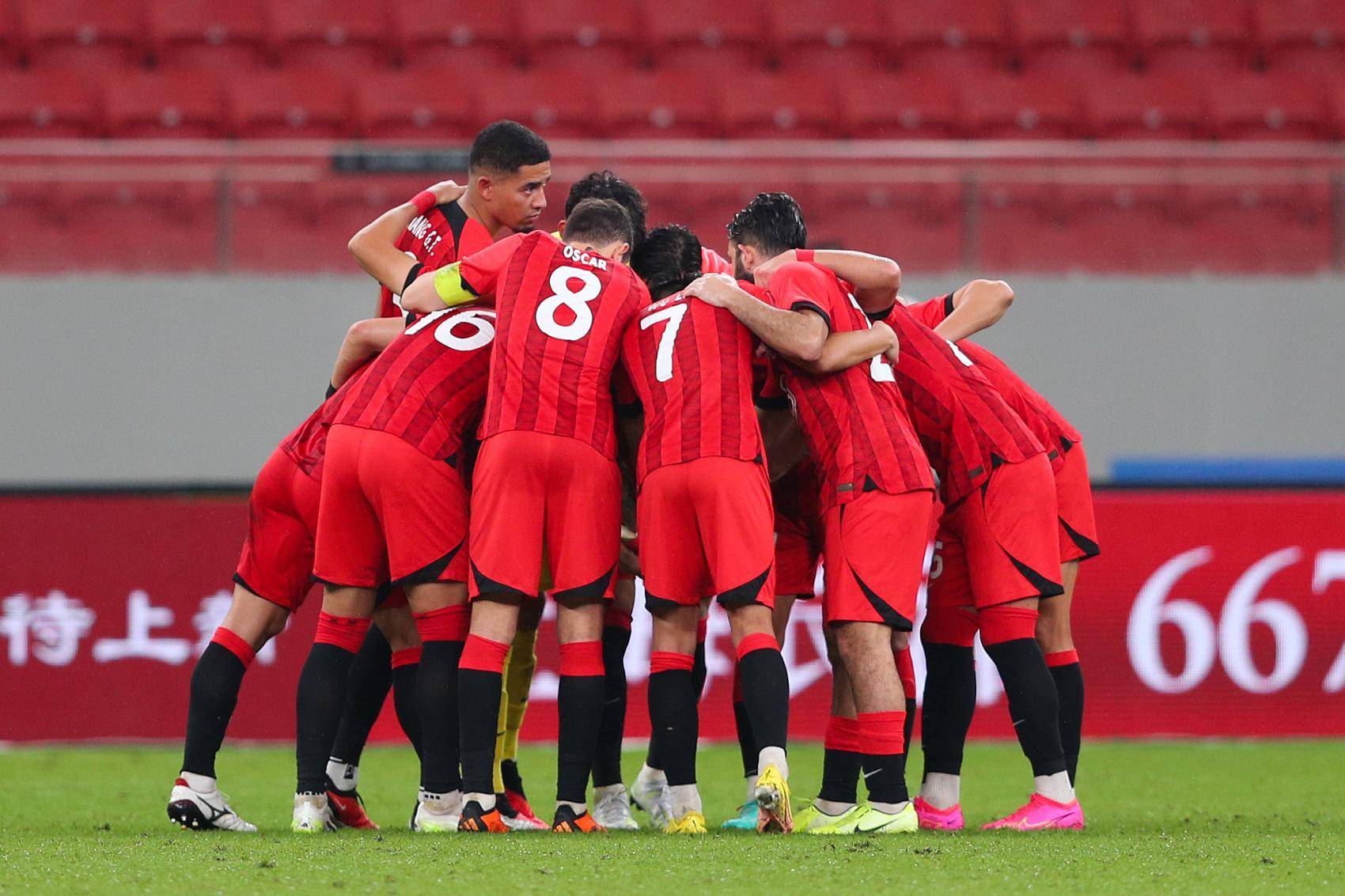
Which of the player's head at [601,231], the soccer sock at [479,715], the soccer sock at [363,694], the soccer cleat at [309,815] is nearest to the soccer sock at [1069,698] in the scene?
the soccer sock at [479,715]

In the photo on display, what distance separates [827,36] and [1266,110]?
3.03 meters

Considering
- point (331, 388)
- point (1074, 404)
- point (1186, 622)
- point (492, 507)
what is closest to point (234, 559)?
point (331, 388)

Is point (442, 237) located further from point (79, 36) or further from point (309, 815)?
point (79, 36)

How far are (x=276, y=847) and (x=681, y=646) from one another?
120 centimetres

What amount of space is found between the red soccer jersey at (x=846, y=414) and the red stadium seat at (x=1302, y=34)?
8.18 m

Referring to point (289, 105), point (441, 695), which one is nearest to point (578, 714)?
point (441, 695)

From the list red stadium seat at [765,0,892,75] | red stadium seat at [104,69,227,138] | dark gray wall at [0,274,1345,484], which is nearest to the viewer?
dark gray wall at [0,274,1345,484]

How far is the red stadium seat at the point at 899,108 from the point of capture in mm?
11023

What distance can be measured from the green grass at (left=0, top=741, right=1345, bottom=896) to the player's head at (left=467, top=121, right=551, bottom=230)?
1.98 meters

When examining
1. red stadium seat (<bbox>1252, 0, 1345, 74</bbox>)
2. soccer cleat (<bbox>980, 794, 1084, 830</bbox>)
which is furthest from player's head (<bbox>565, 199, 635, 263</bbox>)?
red stadium seat (<bbox>1252, 0, 1345, 74</bbox>)

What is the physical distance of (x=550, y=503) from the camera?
183 inches

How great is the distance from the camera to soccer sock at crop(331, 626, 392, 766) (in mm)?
5156

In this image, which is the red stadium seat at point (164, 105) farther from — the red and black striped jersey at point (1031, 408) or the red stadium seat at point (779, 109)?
the red and black striped jersey at point (1031, 408)

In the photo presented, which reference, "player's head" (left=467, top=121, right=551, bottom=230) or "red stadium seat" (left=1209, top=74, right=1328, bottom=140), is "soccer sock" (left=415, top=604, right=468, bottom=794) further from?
"red stadium seat" (left=1209, top=74, right=1328, bottom=140)
